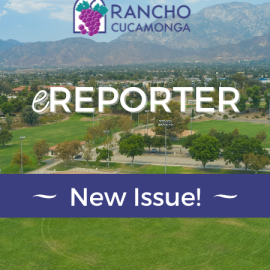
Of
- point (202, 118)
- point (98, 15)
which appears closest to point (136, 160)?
point (98, 15)

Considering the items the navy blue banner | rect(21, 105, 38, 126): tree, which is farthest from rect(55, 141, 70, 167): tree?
rect(21, 105, 38, 126): tree

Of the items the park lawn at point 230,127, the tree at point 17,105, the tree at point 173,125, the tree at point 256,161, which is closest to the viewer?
the tree at point 256,161

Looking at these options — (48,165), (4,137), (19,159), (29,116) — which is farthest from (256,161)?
(29,116)

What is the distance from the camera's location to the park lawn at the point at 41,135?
2057 inches

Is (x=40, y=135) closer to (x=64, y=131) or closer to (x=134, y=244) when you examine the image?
(x=64, y=131)

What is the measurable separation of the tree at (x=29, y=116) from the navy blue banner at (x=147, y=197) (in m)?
72.2

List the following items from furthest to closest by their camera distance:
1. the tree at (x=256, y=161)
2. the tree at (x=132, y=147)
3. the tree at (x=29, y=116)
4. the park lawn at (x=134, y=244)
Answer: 1. the tree at (x=29, y=116)
2. the tree at (x=132, y=147)
3. the tree at (x=256, y=161)
4. the park lawn at (x=134, y=244)

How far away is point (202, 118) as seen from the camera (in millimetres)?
93812

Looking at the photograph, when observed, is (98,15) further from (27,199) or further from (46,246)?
(27,199)

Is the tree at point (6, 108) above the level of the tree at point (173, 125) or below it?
above

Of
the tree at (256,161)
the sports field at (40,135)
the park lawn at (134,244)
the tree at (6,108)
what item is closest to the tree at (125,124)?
the sports field at (40,135)

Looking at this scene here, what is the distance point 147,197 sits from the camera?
16109mm

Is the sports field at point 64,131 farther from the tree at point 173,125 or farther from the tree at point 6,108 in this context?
the tree at point 6,108

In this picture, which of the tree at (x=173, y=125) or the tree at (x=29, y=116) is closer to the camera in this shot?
the tree at (x=173, y=125)
